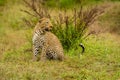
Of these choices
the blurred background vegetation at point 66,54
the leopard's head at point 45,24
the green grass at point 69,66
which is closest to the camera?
the green grass at point 69,66

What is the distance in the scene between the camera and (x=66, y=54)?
11.0 m

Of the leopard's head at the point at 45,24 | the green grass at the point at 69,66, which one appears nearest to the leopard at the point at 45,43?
the leopard's head at the point at 45,24

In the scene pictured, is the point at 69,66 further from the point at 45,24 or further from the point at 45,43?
the point at 45,24

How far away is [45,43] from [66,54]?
3.65ft

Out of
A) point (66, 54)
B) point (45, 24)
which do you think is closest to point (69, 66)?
point (45, 24)

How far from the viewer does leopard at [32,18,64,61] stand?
33.0ft

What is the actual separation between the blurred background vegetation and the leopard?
8.4 inches

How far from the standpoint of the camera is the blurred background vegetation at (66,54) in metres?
8.79

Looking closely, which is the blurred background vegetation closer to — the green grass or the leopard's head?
the green grass

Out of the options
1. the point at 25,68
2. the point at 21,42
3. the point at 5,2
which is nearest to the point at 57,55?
the point at 25,68

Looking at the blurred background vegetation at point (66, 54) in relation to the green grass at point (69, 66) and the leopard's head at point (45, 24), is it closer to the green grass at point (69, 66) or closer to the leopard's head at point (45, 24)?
the green grass at point (69, 66)

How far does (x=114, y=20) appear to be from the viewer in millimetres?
16531

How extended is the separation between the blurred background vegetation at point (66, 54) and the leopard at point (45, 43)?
21 cm

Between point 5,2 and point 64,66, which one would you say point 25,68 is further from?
point 5,2
